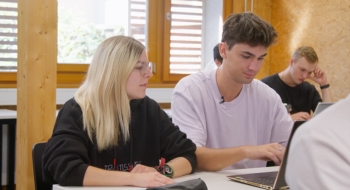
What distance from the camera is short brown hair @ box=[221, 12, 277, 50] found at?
7.23ft

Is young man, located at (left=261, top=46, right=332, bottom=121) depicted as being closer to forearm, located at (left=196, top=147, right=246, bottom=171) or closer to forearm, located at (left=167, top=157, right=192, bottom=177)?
forearm, located at (left=196, top=147, right=246, bottom=171)

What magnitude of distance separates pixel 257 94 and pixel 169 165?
2.16 feet

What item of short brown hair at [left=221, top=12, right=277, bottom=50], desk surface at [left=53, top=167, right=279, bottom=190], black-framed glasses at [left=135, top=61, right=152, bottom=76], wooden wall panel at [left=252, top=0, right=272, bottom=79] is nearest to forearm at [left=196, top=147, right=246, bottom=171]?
desk surface at [left=53, top=167, right=279, bottom=190]

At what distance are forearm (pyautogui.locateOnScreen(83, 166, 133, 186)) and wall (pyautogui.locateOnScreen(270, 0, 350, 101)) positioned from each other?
3.36 meters

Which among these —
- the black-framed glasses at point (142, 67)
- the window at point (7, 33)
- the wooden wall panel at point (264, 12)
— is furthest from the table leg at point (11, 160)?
the wooden wall panel at point (264, 12)

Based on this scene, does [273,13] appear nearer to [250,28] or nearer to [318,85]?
[318,85]

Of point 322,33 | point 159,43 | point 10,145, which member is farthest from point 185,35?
point 10,145

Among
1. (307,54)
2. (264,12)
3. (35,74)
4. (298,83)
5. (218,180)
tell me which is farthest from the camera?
(264,12)

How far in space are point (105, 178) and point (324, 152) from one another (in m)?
1.30

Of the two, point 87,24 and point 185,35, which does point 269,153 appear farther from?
point 185,35

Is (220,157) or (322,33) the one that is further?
(322,33)

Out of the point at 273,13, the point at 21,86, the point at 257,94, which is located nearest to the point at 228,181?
the point at 257,94

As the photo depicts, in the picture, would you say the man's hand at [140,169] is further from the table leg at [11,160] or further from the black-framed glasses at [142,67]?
the table leg at [11,160]

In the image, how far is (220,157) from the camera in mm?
1968
